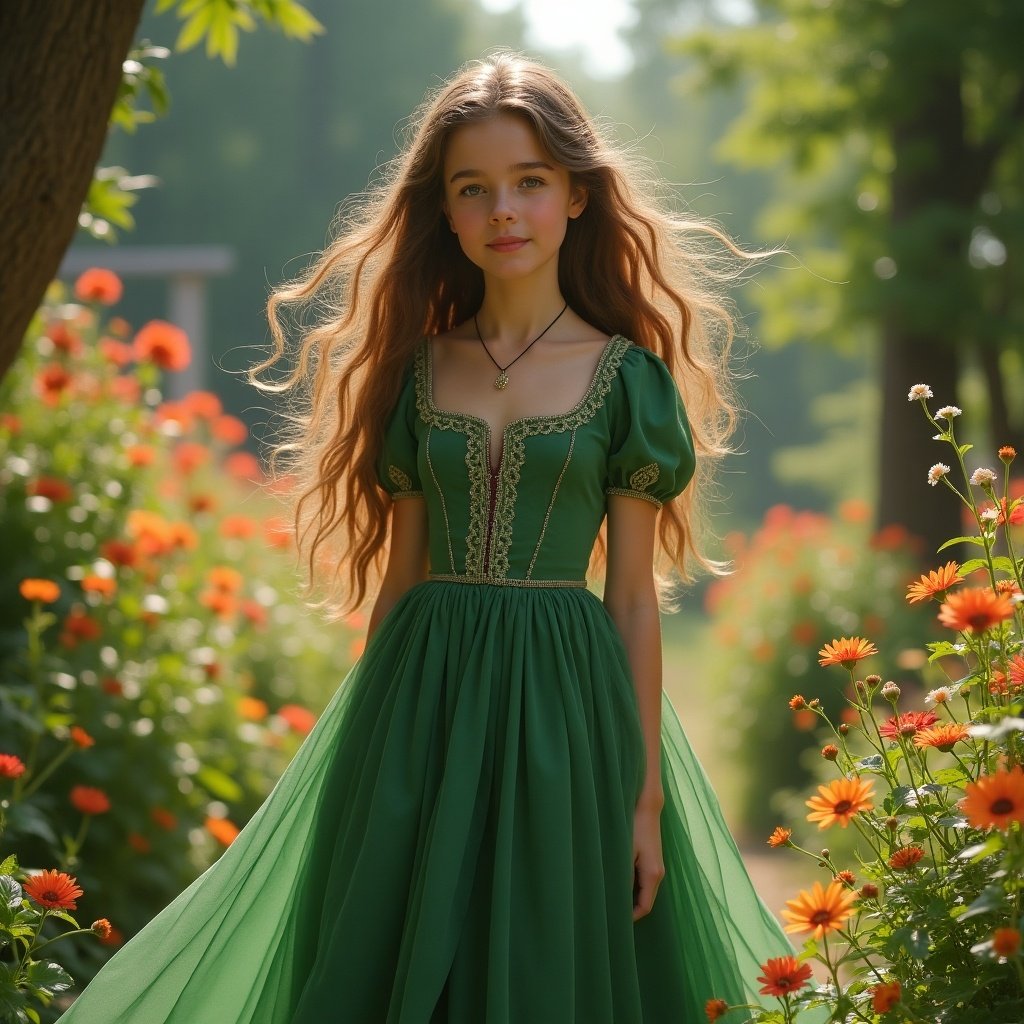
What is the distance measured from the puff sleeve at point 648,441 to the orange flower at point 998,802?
3.18 feet

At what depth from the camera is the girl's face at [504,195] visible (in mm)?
2455

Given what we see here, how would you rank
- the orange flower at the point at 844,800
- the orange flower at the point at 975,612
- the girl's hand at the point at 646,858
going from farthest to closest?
the girl's hand at the point at 646,858 → the orange flower at the point at 844,800 → the orange flower at the point at 975,612

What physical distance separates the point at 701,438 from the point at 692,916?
90 cm

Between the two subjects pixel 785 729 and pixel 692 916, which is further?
pixel 785 729

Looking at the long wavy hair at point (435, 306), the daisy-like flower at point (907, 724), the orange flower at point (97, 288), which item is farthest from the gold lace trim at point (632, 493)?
the orange flower at point (97, 288)

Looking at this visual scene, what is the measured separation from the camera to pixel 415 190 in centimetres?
271

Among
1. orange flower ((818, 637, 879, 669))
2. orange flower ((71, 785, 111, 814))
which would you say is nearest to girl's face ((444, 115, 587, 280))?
orange flower ((818, 637, 879, 669))

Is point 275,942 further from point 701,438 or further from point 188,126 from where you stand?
point 188,126

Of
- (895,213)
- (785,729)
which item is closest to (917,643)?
(785,729)

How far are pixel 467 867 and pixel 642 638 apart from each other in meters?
0.49

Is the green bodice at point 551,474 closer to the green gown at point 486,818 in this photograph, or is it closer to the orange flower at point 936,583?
the green gown at point 486,818

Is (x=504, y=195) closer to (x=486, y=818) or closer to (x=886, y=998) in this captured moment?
(x=486, y=818)

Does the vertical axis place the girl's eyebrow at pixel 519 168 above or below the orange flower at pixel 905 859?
above

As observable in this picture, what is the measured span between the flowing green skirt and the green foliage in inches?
24.5
